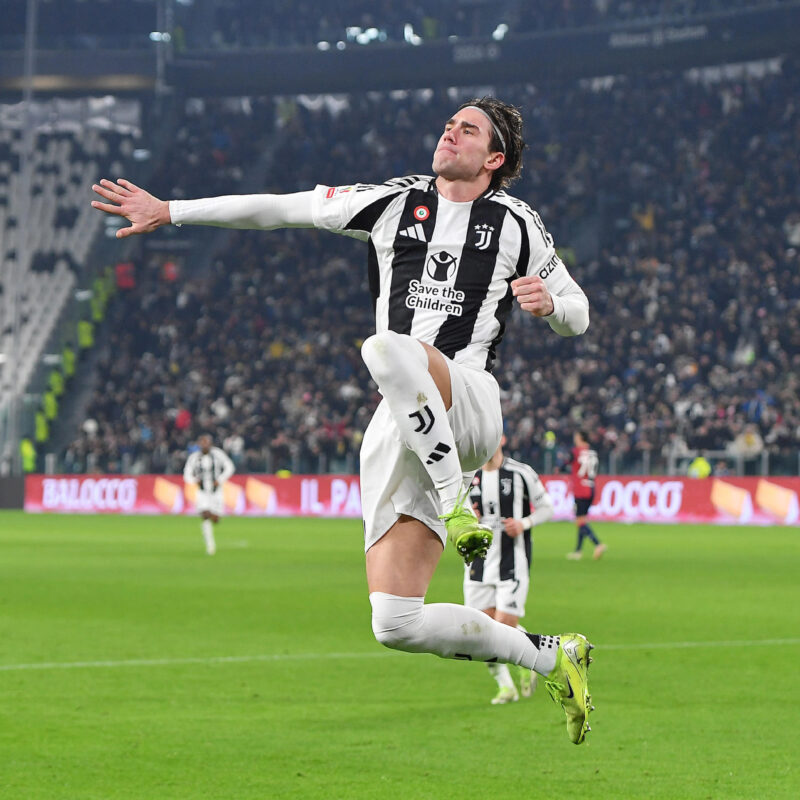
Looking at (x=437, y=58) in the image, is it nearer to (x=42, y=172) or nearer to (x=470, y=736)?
(x=42, y=172)

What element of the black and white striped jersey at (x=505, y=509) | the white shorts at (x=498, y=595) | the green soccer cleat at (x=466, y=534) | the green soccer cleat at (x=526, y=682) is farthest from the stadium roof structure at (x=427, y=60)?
the green soccer cleat at (x=466, y=534)

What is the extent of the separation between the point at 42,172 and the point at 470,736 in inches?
1792

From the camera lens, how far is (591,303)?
3947 centimetres

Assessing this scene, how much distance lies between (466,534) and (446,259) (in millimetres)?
1310

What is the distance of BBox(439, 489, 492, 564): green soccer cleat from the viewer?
544 cm

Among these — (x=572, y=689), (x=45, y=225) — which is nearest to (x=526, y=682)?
(x=572, y=689)

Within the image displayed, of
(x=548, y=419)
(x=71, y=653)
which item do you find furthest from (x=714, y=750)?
(x=548, y=419)

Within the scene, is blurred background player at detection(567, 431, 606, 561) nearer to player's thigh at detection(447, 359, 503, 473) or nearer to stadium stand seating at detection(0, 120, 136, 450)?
player's thigh at detection(447, 359, 503, 473)

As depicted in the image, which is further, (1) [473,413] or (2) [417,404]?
(1) [473,413]

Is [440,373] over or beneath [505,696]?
over

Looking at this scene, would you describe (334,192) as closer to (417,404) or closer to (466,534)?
(417,404)

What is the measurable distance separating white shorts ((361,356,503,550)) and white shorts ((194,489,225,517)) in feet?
64.5

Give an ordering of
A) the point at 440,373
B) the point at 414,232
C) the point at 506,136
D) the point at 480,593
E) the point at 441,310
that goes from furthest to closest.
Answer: the point at 480,593, the point at 506,136, the point at 414,232, the point at 441,310, the point at 440,373

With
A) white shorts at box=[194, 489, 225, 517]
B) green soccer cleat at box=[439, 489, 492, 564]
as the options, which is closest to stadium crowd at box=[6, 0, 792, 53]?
white shorts at box=[194, 489, 225, 517]
